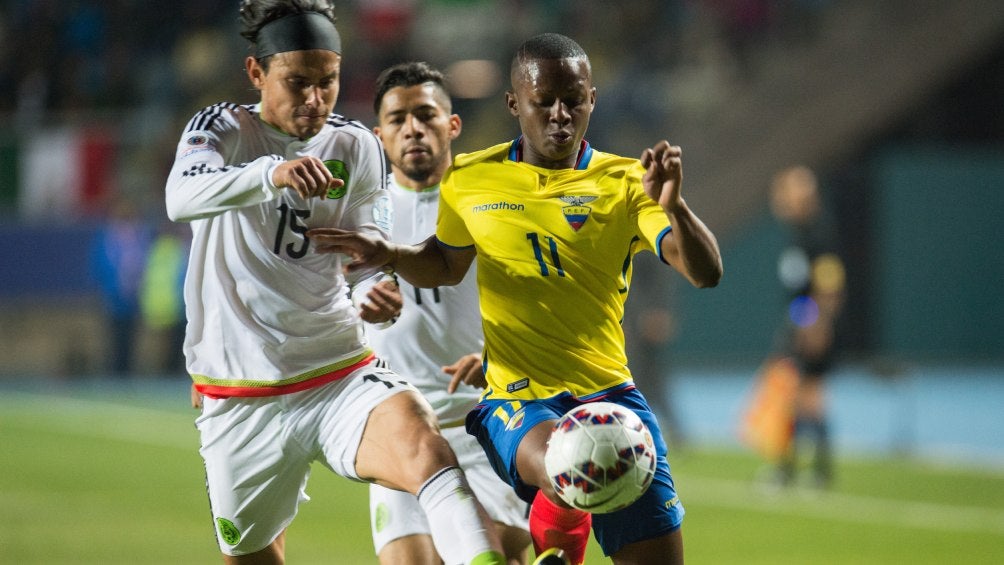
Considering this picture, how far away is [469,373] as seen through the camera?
614cm

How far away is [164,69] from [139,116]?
1.84 metres

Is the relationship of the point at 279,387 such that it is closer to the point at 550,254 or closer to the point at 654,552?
the point at 550,254

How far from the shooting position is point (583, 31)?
2584cm

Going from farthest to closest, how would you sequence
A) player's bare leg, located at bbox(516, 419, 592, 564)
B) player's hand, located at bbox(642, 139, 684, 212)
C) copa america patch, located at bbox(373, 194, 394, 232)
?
1. copa america patch, located at bbox(373, 194, 394, 232)
2. player's bare leg, located at bbox(516, 419, 592, 564)
3. player's hand, located at bbox(642, 139, 684, 212)

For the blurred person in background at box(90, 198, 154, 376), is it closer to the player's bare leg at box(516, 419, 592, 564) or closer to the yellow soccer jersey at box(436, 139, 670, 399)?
the yellow soccer jersey at box(436, 139, 670, 399)

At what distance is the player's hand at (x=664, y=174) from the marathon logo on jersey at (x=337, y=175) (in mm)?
1404

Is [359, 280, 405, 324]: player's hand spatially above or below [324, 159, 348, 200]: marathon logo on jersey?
below

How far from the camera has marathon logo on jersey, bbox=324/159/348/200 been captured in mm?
5766

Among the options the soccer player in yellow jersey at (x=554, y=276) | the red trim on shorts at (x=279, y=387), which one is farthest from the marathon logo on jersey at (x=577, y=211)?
the red trim on shorts at (x=279, y=387)

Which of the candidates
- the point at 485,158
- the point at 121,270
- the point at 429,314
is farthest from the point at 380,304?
the point at 121,270

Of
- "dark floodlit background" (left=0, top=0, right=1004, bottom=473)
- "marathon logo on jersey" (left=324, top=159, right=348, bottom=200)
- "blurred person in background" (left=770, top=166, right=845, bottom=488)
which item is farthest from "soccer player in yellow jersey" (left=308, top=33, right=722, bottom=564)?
"dark floodlit background" (left=0, top=0, right=1004, bottom=473)

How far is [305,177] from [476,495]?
2.07m

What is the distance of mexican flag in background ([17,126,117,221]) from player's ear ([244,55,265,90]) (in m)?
17.1

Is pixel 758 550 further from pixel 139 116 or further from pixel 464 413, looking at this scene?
pixel 139 116
